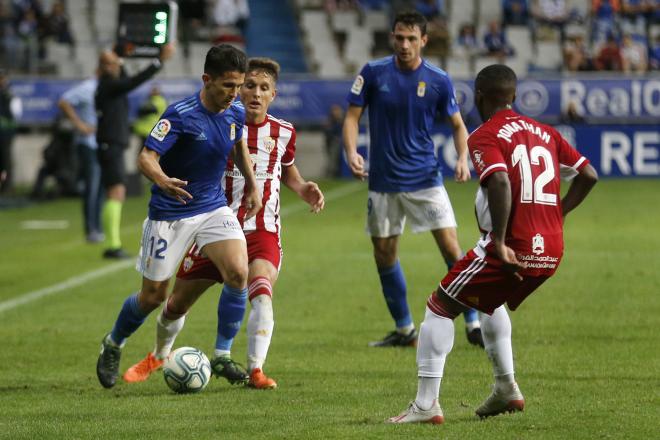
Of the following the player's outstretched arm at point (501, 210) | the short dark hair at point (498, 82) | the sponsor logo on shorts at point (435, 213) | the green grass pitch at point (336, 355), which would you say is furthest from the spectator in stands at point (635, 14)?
the player's outstretched arm at point (501, 210)

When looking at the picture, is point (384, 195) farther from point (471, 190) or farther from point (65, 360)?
point (471, 190)

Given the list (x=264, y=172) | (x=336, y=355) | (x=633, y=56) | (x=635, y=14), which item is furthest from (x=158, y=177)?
(x=635, y=14)

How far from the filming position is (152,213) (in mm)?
7836

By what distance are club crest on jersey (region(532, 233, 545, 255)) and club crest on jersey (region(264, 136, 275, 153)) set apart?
2358 mm

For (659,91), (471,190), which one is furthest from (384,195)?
(659,91)

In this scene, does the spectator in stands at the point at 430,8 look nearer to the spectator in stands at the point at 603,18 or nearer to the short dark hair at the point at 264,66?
the spectator in stands at the point at 603,18

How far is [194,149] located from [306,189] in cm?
89

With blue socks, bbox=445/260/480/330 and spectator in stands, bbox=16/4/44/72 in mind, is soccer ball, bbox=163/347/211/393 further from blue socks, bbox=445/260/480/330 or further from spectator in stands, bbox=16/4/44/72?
spectator in stands, bbox=16/4/44/72

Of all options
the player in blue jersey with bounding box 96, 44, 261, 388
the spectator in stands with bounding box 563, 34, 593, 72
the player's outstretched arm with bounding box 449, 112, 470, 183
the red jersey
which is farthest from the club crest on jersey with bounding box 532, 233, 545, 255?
the spectator in stands with bounding box 563, 34, 593, 72

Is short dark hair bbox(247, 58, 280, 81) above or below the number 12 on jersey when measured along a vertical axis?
above

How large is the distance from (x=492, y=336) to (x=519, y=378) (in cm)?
131

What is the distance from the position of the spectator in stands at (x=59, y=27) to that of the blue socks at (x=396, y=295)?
2393 cm

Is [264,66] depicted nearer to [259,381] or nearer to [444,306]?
[259,381]

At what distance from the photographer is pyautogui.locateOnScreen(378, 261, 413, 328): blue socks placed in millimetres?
9711
